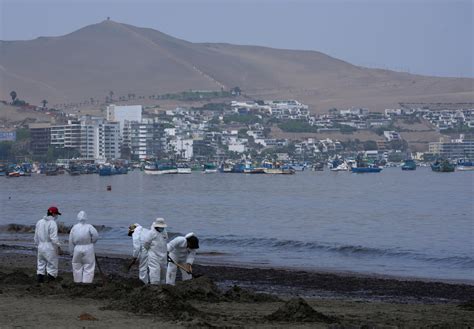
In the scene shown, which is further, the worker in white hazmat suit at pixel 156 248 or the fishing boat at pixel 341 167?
the fishing boat at pixel 341 167

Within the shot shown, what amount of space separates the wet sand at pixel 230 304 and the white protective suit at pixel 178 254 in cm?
37

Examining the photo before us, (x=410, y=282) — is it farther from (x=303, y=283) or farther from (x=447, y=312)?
(x=447, y=312)

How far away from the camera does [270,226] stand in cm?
4388

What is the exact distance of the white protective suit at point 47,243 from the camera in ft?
54.9

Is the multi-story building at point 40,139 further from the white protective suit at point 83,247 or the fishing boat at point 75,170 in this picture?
the white protective suit at point 83,247

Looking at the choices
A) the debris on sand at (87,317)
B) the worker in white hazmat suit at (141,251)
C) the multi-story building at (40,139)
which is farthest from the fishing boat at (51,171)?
the debris on sand at (87,317)

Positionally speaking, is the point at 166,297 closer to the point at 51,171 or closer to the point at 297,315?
the point at 297,315

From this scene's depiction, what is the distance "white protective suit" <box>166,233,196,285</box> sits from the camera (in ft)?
53.7

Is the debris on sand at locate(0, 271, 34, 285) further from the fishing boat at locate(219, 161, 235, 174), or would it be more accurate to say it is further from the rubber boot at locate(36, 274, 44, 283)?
the fishing boat at locate(219, 161, 235, 174)

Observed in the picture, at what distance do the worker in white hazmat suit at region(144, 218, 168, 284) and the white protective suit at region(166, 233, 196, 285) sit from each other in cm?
31

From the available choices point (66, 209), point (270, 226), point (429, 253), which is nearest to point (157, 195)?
point (66, 209)

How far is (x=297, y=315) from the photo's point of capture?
541 inches

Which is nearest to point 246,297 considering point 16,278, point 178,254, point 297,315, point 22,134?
point 178,254

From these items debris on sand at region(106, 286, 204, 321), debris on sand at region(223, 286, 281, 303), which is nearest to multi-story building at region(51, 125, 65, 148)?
debris on sand at region(223, 286, 281, 303)
